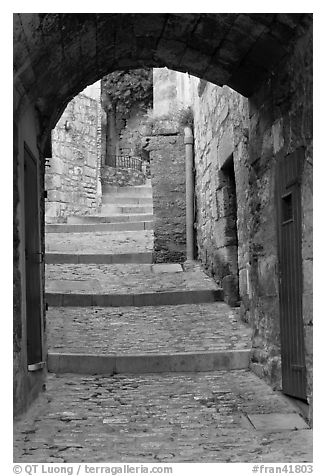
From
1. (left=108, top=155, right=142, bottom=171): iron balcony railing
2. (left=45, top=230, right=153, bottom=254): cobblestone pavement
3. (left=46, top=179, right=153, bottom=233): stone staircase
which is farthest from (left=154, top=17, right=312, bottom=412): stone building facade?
(left=108, top=155, right=142, bottom=171): iron balcony railing

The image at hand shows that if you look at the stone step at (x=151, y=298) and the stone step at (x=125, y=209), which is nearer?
the stone step at (x=151, y=298)

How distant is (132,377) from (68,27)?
10.2 feet

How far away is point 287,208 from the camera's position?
185 inches

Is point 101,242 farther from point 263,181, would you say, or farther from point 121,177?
point 121,177

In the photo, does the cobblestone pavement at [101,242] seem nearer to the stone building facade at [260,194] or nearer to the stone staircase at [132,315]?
the stone staircase at [132,315]

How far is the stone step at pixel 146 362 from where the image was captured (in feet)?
19.5

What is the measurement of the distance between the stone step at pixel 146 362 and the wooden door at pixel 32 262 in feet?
2.66

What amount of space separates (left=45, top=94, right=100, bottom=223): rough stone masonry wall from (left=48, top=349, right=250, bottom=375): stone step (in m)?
9.33

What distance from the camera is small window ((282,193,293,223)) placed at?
15.1 ft

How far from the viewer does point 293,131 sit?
4453 millimetres

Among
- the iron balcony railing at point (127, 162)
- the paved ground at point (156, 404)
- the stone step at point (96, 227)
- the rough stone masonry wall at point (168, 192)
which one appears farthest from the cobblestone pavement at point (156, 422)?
the iron balcony railing at point (127, 162)

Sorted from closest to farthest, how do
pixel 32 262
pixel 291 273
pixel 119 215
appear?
pixel 291 273 → pixel 32 262 → pixel 119 215

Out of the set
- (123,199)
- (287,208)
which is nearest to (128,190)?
(123,199)

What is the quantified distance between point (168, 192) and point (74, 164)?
6361mm
